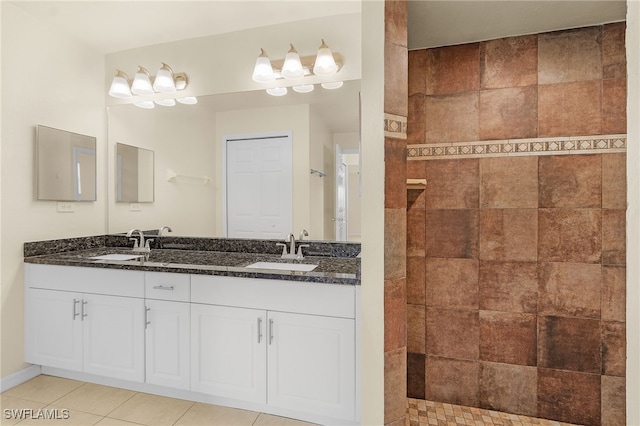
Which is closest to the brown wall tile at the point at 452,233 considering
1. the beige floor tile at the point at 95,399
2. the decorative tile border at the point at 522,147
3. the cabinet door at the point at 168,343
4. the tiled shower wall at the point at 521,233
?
the tiled shower wall at the point at 521,233

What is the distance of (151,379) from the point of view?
1987 millimetres

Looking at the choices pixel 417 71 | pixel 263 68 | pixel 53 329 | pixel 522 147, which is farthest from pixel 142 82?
pixel 522 147

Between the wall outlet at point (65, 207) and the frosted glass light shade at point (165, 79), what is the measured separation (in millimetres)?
1116

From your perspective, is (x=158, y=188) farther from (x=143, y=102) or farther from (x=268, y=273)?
(x=268, y=273)

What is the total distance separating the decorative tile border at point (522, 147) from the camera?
1830 millimetres

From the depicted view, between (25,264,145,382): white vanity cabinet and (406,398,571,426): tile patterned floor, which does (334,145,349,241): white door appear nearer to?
(406,398,571,426): tile patterned floor

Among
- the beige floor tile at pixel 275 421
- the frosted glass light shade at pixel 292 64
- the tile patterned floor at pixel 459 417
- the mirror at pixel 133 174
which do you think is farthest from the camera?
the mirror at pixel 133 174

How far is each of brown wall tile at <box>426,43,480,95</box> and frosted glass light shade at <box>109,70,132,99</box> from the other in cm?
233

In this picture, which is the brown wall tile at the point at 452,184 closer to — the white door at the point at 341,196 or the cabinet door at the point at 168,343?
the white door at the point at 341,196

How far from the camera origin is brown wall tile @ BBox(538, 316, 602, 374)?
1858 millimetres

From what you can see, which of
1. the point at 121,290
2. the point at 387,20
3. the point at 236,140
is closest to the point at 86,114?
the point at 236,140

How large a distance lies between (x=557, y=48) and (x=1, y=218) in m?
3.52

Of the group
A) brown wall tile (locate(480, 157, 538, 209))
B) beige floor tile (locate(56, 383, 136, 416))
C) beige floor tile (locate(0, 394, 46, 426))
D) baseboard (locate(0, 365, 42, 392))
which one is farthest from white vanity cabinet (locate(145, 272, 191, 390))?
brown wall tile (locate(480, 157, 538, 209))

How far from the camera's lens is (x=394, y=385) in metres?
1.51
